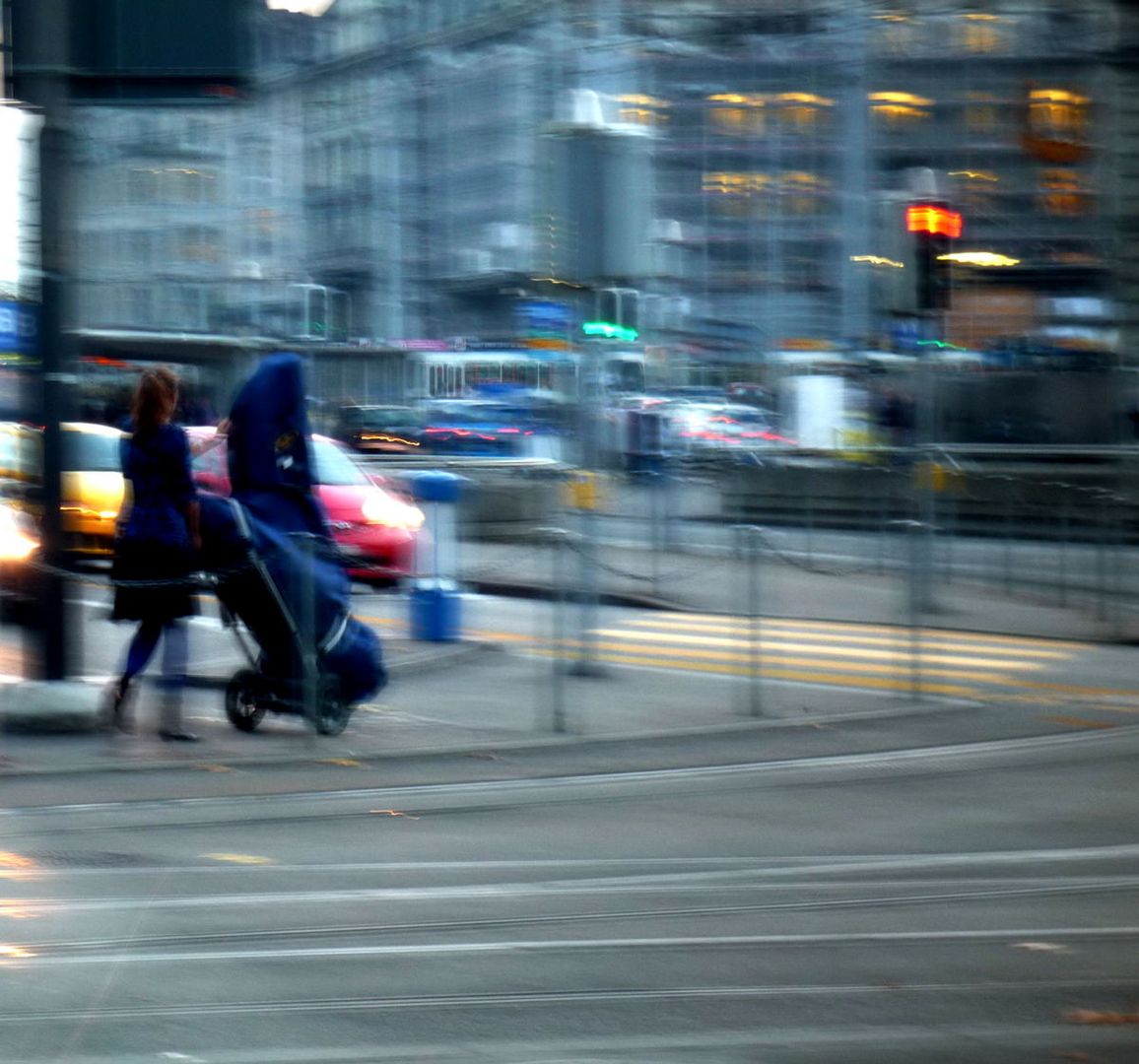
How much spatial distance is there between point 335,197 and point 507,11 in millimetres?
19136

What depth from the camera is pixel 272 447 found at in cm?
1020

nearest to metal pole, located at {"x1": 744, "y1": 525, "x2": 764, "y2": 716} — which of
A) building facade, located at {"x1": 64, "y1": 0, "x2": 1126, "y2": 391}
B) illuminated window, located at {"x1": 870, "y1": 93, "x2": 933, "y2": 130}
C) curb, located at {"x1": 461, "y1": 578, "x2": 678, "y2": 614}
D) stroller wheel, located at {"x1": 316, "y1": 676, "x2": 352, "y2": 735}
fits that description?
stroller wheel, located at {"x1": 316, "y1": 676, "x2": 352, "y2": 735}

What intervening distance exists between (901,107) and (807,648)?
71.8 meters

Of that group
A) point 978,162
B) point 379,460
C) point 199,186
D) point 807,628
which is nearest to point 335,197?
point 199,186

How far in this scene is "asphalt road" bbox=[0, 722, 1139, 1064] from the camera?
4.85m

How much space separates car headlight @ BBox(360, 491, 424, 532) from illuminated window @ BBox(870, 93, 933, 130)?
67452mm

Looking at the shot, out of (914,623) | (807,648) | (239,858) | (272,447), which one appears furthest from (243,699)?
(807,648)

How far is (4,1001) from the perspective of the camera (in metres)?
5.11

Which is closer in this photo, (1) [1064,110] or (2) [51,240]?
(2) [51,240]

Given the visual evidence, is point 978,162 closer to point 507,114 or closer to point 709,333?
point 709,333

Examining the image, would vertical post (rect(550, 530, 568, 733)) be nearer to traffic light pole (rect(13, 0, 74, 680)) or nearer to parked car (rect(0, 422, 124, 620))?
parked car (rect(0, 422, 124, 620))

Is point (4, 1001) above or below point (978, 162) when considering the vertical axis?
below

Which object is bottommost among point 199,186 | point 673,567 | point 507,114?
point 673,567

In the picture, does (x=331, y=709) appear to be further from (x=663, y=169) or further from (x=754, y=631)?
(x=663, y=169)
